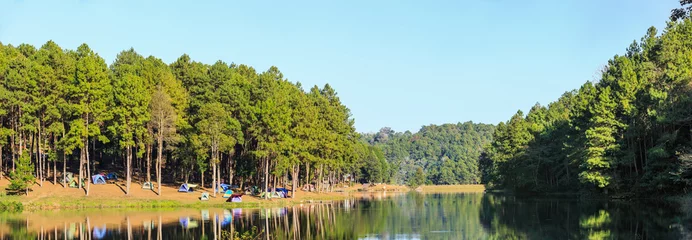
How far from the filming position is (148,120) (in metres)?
76.1

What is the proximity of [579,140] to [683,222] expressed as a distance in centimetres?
4039

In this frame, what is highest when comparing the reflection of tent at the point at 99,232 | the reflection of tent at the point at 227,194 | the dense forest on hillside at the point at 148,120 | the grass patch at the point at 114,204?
the dense forest on hillside at the point at 148,120

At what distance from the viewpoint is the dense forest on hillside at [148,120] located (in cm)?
7138

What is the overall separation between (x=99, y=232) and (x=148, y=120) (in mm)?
34808

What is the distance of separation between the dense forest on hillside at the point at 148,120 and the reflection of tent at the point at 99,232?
26.5 metres

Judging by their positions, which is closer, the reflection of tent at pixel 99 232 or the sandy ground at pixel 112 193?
the reflection of tent at pixel 99 232

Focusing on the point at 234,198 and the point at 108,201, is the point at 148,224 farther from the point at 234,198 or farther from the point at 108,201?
the point at 234,198

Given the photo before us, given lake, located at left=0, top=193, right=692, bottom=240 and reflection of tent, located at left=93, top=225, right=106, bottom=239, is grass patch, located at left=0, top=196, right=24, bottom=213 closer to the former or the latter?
lake, located at left=0, top=193, right=692, bottom=240

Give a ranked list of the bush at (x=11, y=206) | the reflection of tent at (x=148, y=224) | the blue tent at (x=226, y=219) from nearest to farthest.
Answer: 1. the reflection of tent at (x=148, y=224)
2. the blue tent at (x=226, y=219)
3. the bush at (x=11, y=206)

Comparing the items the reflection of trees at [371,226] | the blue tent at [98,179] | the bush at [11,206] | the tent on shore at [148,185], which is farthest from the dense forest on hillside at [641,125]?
the bush at [11,206]

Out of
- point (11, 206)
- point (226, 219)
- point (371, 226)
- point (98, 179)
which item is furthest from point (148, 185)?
point (371, 226)

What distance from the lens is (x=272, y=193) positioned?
282 ft

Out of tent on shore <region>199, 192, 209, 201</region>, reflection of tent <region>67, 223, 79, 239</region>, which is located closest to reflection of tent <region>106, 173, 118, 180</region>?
tent on shore <region>199, 192, 209, 201</region>

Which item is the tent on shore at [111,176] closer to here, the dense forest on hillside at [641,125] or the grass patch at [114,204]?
the grass patch at [114,204]
